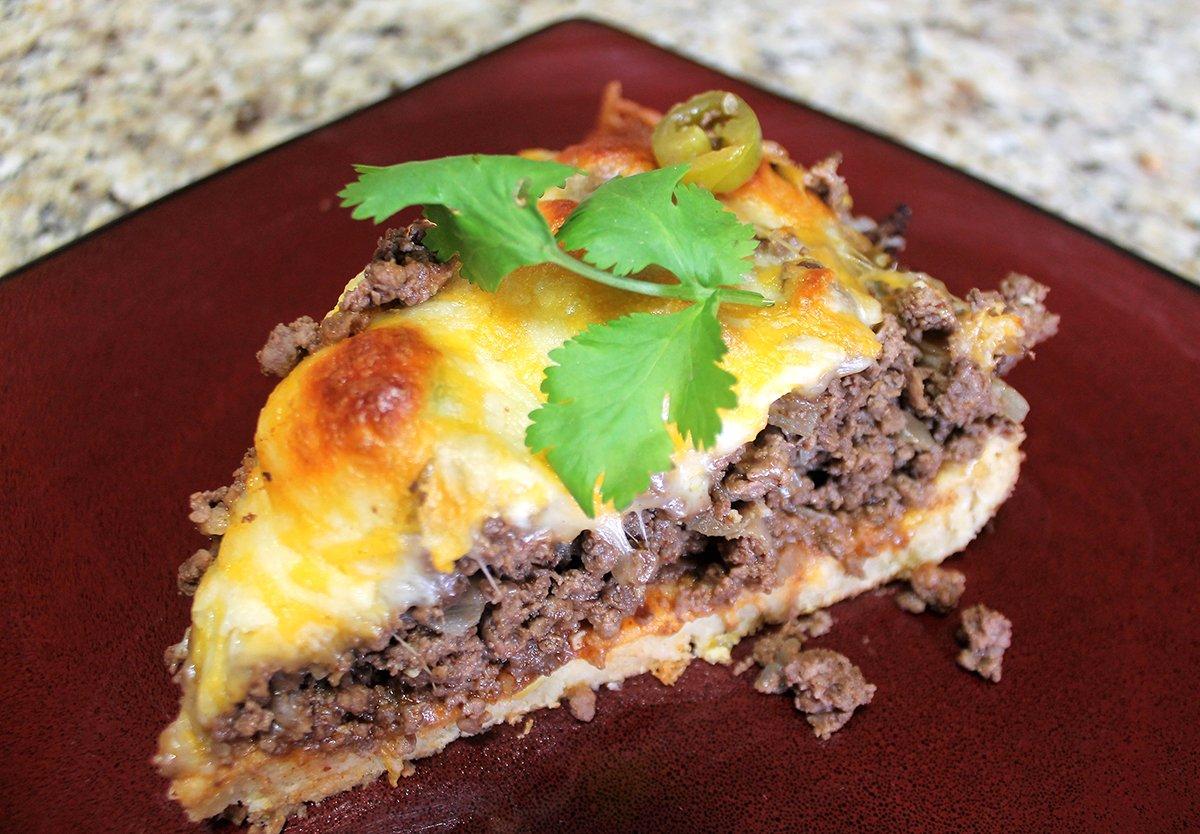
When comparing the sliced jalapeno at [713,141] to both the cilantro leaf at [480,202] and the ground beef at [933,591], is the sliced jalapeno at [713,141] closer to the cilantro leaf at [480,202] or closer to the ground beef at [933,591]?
the cilantro leaf at [480,202]

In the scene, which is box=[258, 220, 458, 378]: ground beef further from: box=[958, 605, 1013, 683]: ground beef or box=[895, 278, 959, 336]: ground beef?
box=[958, 605, 1013, 683]: ground beef

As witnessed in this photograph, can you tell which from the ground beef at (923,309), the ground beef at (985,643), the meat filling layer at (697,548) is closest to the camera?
the meat filling layer at (697,548)

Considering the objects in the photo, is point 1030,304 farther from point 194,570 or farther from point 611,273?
point 194,570

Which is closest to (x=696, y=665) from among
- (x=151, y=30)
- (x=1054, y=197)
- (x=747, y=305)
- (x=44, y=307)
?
(x=747, y=305)

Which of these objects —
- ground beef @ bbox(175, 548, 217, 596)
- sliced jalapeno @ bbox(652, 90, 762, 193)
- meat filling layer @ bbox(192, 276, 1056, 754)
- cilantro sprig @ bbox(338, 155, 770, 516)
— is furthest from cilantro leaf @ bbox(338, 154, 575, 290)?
ground beef @ bbox(175, 548, 217, 596)

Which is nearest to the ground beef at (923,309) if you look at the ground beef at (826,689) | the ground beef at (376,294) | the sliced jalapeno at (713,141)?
the sliced jalapeno at (713,141)

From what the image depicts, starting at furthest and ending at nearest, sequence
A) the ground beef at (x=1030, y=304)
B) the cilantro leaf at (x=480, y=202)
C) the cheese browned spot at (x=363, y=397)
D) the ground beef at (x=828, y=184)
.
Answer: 1. the ground beef at (x=828, y=184)
2. the ground beef at (x=1030, y=304)
3. the cilantro leaf at (x=480, y=202)
4. the cheese browned spot at (x=363, y=397)

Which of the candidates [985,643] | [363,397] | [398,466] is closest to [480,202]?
[363,397]
